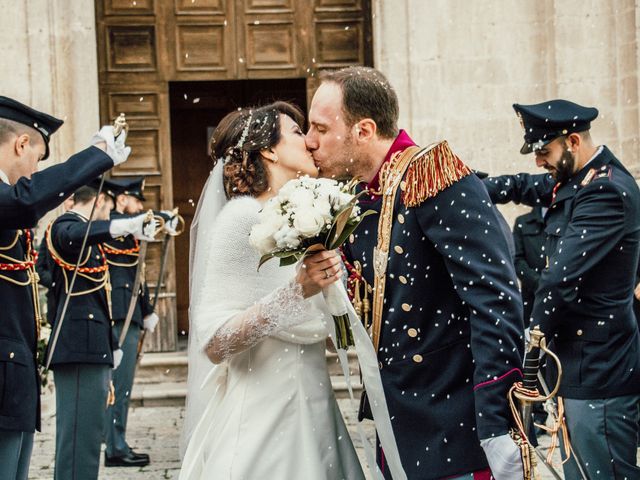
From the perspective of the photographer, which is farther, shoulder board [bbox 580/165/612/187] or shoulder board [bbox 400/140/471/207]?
shoulder board [bbox 580/165/612/187]

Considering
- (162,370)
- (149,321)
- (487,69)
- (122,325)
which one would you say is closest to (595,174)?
(122,325)

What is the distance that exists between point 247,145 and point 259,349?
0.77 meters

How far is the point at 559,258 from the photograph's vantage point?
480 centimetres

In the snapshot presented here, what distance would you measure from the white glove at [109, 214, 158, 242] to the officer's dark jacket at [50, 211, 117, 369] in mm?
64

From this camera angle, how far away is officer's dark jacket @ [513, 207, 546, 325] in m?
8.47

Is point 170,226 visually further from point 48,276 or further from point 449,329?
point 449,329

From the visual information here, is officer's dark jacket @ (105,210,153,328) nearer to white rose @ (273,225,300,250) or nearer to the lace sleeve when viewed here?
the lace sleeve

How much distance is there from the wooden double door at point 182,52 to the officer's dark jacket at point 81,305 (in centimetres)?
432

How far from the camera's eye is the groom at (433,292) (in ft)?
10.3

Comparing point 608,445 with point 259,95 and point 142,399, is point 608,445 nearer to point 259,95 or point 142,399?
point 142,399

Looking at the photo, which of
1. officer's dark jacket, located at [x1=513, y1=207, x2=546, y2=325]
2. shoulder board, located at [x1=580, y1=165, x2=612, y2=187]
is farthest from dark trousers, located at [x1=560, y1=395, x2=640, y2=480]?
officer's dark jacket, located at [x1=513, y1=207, x2=546, y2=325]

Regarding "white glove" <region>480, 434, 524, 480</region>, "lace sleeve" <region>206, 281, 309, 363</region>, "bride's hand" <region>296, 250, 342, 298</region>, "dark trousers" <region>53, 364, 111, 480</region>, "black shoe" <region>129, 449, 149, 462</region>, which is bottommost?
"black shoe" <region>129, 449, 149, 462</region>

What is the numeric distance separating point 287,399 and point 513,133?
7.84 meters

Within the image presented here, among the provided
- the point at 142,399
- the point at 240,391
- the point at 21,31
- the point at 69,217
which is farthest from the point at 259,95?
the point at 240,391
